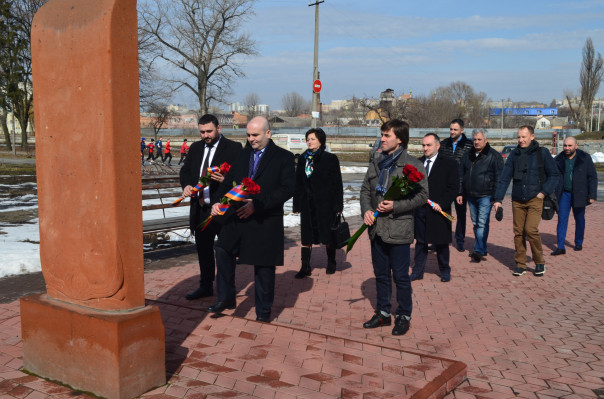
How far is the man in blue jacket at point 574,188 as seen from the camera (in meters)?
9.54

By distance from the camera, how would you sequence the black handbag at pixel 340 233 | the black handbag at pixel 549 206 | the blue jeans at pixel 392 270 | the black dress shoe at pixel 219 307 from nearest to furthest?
the blue jeans at pixel 392 270 → the black dress shoe at pixel 219 307 → the black handbag at pixel 340 233 → the black handbag at pixel 549 206

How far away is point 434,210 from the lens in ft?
25.1

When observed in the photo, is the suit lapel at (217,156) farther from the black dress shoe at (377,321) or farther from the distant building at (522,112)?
the distant building at (522,112)

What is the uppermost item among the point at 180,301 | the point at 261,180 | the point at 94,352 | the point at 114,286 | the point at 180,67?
the point at 180,67

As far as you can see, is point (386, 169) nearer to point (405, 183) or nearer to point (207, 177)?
point (405, 183)

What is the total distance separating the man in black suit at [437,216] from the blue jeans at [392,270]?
6.97 ft

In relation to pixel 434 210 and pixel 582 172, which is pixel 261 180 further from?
pixel 582 172

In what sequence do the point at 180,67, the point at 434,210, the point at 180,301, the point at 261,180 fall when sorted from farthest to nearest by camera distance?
the point at 180,67 → the point at 434,210 → the point at 180,301 → the point at 261,180

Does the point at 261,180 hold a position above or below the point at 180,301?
above

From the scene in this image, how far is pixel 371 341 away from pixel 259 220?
1.43m

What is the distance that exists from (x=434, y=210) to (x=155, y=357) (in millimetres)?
4737

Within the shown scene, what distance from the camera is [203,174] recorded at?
6.29m

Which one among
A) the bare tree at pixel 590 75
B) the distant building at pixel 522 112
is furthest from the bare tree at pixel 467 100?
the bare tree at pixel 590 75

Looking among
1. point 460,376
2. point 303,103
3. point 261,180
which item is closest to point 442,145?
point 261,180
